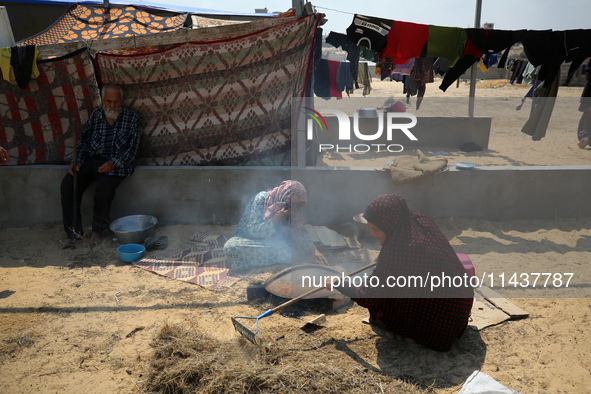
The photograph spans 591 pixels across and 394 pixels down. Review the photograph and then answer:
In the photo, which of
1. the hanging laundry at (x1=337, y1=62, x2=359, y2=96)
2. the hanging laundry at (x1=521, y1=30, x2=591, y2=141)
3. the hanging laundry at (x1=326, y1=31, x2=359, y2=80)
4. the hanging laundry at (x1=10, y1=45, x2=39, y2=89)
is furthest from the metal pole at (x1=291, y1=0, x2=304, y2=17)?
the hanging laundry at (x1=10, y1=45, x2=39, y2=89)

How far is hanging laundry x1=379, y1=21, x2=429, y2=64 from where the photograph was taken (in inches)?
245

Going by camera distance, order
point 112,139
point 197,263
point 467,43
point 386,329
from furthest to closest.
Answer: point 467,43 < point 112,139 < point 197,263 < point 386,329

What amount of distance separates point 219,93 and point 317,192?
1.85 m

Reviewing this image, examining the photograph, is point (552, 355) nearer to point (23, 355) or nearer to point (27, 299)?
point (23, 355)

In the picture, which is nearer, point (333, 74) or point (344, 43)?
point (344, 43)

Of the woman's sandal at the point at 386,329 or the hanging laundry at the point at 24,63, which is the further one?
the hanging laundry at the point at 24,63

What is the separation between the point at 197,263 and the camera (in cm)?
483

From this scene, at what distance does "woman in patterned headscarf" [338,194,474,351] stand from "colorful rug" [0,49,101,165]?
4637 mm

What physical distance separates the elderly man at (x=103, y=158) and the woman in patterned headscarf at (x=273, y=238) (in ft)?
6.26

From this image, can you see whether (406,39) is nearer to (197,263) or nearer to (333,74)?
(333,74)

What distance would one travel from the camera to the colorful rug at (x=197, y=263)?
4453 millimetres

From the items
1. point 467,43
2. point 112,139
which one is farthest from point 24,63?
point 467,43

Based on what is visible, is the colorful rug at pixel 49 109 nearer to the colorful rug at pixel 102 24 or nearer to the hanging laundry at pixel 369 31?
the colorful rug at pixel 102 24

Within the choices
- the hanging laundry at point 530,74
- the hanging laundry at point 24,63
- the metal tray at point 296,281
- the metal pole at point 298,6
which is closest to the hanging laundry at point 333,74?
the metal pole at point 298,6
